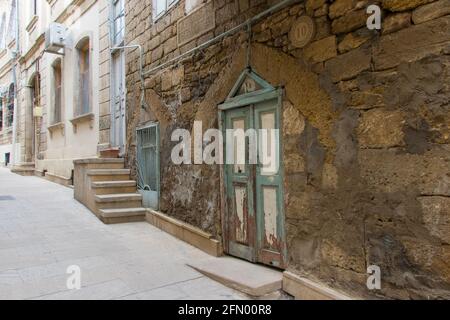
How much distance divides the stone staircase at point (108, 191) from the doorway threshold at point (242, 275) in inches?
87.4

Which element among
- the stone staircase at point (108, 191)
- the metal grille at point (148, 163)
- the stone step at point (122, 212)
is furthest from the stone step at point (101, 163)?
the stone step at point (122, 212)

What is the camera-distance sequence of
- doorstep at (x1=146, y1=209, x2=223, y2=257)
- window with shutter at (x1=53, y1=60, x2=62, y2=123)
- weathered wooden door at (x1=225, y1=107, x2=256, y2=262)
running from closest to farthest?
1. weathered wooden door at (x1=225, y1=107, x2=256, y2=262)
2. doorstep at (x1=146, y1=209, x2=223, y2=257)
3. window with shutter at (x1=53, y1=60, x2=62, y2=123)

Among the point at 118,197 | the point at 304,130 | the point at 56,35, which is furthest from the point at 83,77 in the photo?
the point at 304,130

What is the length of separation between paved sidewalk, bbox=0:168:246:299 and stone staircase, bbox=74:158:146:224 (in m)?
0.21

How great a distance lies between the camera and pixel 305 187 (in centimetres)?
299

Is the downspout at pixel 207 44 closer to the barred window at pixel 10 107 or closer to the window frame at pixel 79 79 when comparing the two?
the window frame at pixel 79 79

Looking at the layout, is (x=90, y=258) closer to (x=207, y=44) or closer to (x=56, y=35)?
(x=207, y=44)

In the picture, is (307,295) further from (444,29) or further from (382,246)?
(444,29)

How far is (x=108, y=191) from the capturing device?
608 centimetres

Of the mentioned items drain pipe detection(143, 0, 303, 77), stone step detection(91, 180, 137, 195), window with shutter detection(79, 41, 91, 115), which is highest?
window with shutter detection(79, 41, 91, 115)

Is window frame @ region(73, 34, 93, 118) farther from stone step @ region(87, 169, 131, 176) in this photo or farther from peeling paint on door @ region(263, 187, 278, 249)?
peeling paint on door @ region(263, 187, 278, 249)

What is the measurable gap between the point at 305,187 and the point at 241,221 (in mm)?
1065

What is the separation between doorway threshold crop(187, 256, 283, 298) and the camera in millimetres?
3105

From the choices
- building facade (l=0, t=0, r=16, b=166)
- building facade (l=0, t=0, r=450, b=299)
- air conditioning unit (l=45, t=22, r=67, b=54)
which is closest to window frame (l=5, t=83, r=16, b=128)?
building facade (l=0, t=0, r=16, b=166)
